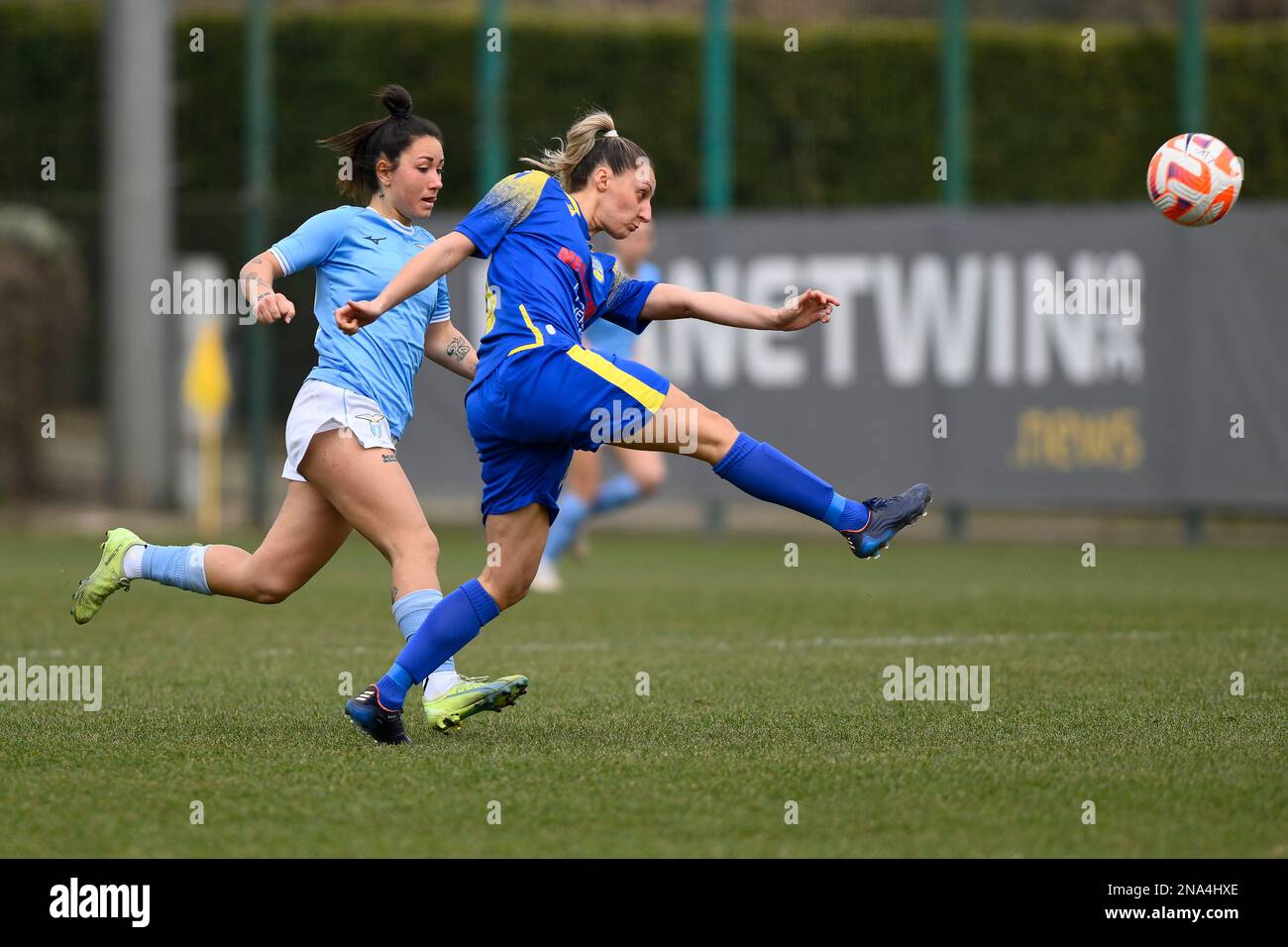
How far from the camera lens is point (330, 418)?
20.6 ft

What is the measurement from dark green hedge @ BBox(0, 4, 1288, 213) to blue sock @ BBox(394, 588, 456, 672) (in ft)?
38.2

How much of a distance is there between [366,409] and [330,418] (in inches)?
5.6

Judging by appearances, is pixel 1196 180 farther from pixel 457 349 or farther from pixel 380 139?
pixel 380 139

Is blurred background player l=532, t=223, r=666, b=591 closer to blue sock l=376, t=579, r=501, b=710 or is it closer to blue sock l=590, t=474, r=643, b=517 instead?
blue sock l=590, t=474, r=643, b=517

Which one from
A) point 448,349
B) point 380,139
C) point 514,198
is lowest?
point 448,349

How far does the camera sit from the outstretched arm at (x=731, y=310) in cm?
616

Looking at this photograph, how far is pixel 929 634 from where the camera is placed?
916 cm

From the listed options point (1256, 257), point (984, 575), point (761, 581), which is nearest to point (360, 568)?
point (761, 581)

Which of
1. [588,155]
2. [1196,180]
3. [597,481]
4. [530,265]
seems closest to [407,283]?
[530,265]

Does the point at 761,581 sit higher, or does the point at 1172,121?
the point at 1172,121
